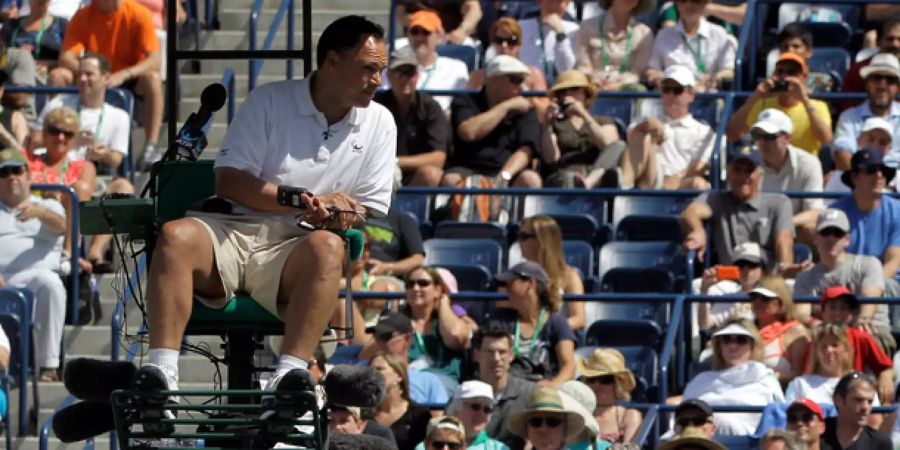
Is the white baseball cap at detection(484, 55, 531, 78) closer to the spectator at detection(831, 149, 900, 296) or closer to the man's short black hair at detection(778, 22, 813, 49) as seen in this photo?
the man's short black hair at detection(778, 22, 813, 49)

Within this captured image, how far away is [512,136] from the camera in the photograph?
57.9ft

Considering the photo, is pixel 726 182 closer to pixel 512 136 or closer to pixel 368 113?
pixel 512 136

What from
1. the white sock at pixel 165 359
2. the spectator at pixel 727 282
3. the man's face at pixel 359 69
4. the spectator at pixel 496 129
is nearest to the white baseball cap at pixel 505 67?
the spectator at pixel 496 129

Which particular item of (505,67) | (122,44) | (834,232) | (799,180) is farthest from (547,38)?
(834,232)

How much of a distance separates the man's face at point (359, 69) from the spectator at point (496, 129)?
21.9ft

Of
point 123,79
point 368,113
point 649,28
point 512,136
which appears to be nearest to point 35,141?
point 123,79

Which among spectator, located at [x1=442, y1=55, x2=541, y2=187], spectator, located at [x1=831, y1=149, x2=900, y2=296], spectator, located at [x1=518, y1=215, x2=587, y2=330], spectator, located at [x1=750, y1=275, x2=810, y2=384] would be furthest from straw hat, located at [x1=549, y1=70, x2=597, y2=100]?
spectator, located at [x1=750, y1=275, x2=810, y2=384]

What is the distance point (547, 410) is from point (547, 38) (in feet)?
19.5

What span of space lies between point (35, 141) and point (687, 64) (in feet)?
15.7

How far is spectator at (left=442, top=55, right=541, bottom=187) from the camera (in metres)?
17.6

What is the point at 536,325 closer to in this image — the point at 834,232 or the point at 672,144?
the point at 834,232

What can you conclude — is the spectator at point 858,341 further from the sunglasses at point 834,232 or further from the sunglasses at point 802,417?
the sunglasses at point 802,417

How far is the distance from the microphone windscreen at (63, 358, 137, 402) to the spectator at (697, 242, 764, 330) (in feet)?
20.6

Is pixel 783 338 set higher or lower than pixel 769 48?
lower
